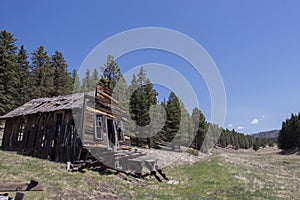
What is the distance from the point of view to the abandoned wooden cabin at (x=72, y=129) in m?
15.3

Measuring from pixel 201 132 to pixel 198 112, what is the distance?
5.88m

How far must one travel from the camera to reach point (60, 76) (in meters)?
50.6

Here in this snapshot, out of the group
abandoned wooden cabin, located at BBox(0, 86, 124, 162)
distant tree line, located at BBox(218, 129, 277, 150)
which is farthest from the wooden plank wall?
distant tree line, located at BBox(218, 129, 277, 150)

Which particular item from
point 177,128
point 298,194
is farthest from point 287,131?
point 298,194

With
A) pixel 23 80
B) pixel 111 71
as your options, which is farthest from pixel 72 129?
pixel 23 80

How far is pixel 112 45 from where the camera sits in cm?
1819

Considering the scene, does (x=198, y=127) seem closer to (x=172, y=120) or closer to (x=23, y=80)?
(x=172, y=120)

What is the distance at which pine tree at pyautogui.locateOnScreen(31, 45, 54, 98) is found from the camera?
43.6 metres

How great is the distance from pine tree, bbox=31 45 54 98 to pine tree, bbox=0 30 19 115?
627cm

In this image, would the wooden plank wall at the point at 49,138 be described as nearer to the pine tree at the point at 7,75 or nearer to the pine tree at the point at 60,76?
the pine tree at the point at 7,75

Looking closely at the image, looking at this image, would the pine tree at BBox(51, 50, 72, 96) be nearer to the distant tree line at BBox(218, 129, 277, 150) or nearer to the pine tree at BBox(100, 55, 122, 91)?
the pine tree at BBox(100, 55, 122, 91)

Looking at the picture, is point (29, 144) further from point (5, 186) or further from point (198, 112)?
point (198, 112)

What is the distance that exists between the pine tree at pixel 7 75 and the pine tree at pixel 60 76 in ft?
37.9

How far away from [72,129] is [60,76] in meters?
38.8
